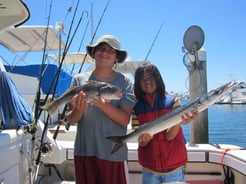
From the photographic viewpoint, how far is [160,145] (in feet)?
8.21

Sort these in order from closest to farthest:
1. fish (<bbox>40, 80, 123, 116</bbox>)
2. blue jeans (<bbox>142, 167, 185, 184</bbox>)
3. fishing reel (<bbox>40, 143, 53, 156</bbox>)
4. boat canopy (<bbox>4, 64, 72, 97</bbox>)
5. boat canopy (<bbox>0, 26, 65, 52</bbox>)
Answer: fish (<bbox>40, 80, 123, 116</bbox>)
blue jeans (<bbox>142, 167, 185, 184</bbox>)
fishing reel (<bbox>40, 143, 53, 156</bbox>)
boat canopy (<bbox>0, 26, 65, 52</bbox>)
boat canopy (<bbox>4, 64, 72, 97</bbox>)

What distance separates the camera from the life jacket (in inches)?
96.2

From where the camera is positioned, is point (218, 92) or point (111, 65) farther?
point (111, 65)

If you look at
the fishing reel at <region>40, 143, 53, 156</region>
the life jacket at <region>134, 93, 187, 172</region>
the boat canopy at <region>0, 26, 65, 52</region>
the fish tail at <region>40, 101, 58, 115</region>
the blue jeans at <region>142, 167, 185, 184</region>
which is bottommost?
the blue jeans at <region>142, 167, 185, 184</region>

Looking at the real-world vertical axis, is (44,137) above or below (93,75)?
below

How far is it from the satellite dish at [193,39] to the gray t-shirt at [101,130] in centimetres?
397

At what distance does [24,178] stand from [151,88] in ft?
4.59

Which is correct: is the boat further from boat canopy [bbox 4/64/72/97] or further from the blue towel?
boat canopy [bbox 4/64/72/97]

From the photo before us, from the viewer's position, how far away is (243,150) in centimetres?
332

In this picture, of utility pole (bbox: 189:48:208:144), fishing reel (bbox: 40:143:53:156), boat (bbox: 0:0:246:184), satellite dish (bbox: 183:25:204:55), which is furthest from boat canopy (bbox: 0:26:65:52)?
fishing reel (bbox: 40:143:53:156)

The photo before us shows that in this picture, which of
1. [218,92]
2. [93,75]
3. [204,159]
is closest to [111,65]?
[93,75]

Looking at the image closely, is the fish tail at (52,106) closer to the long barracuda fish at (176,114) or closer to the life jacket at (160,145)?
the long barracuda fish at (176,114)

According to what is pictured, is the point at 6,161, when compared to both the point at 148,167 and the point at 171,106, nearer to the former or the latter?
the point at 148,167

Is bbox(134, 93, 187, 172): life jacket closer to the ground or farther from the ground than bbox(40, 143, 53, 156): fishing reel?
farther from the ground
